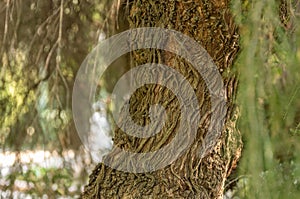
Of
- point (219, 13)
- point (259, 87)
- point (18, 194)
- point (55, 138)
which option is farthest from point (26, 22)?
point (259, 87)

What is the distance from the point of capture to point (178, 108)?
1.72 metres

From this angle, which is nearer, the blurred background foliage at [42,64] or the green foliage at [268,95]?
the green foliage at [268,95]

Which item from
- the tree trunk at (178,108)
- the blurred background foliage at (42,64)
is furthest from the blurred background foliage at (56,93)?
the tree trunk at (178,108)

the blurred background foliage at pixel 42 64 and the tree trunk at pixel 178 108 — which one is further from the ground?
the blurred background foliage at pixel 42 64

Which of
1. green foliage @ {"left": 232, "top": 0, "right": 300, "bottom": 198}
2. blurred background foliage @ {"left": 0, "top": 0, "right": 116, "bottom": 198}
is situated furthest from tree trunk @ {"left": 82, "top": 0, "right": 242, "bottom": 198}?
blurred background foliage @ {"left": 0, "top": 0, "right": 116, "bottom": 198}

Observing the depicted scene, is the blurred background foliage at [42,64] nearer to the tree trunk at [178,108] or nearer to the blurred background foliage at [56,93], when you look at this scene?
the blurred background foliage at [56,93]

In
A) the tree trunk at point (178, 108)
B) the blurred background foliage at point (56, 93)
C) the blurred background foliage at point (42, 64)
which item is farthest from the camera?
the blurred background foliage at point (42, 64)

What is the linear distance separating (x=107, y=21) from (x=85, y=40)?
0.44 ft

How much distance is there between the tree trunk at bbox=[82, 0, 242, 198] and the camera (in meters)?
1.71

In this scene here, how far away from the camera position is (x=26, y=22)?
2.40m

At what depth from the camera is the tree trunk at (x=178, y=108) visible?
1708 mm

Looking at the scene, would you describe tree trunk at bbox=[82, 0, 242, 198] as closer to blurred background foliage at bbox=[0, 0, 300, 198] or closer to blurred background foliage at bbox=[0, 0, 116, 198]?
blurred background foliage at bbox=[0, 0, 300, 198]

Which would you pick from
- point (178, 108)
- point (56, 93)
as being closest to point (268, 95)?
point (178, 108)

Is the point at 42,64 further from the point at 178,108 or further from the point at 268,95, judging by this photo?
the point at 268,95
